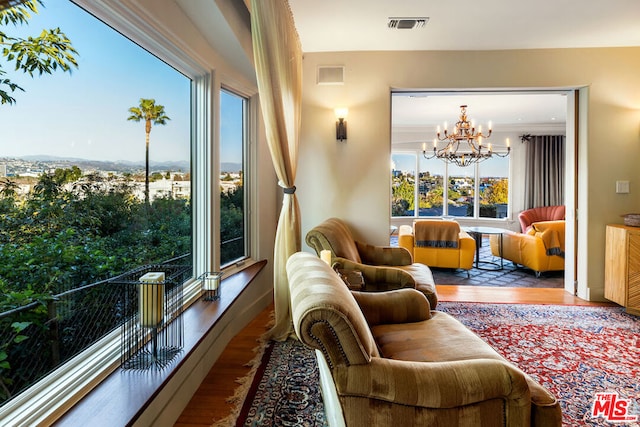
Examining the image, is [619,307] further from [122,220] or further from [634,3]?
[122,220]

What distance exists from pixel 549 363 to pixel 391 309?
50.8 inches

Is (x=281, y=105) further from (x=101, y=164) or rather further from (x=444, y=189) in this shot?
(x=444, y=189)

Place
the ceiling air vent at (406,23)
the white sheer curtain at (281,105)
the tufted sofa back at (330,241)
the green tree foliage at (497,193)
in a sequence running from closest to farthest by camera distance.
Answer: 1. the white sheer curtain at (281,105)
2. the tufted sofa back at (330,241)
3. the ceiling air vent at (406,23)
4. the green tree foliage at (497,193)

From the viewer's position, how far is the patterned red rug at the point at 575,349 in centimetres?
199

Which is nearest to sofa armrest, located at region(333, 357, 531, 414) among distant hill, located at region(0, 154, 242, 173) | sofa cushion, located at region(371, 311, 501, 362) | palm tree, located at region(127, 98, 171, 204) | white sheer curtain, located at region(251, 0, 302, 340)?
sofa cushion, located at region(371, 311, 501, 362)

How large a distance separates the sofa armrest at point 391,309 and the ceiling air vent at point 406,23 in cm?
239

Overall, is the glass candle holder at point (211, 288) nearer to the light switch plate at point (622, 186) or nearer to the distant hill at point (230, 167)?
the distant hill at point (230, 167)

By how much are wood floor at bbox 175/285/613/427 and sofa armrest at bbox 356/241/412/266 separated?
858mm

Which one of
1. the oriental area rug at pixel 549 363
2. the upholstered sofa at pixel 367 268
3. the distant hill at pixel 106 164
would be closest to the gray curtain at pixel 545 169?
the oriental area rug at pixel 549 363

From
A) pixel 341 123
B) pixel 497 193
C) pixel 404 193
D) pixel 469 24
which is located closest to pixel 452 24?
pixel 469 24

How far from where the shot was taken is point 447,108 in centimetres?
651

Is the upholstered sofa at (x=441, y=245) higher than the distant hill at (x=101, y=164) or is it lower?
lower

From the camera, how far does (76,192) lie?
4.87 feet

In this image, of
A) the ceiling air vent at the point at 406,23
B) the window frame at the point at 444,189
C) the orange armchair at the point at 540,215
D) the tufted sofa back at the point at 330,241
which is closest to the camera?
the tufted sofa back at the point at 330,241
